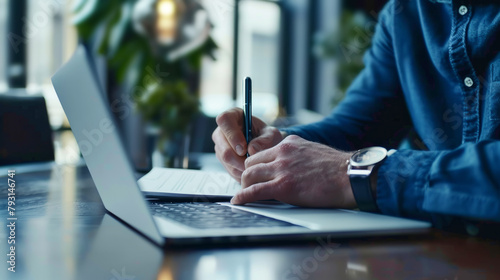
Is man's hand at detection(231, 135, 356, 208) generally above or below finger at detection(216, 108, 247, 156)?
below

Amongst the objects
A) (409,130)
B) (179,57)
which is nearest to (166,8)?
(179,57)

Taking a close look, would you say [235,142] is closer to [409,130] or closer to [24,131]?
[409,130]

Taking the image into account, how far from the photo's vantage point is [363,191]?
1.91ft

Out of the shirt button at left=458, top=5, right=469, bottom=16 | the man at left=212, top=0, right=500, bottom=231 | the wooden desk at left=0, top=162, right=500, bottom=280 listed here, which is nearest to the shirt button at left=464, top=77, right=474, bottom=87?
the man at left=212, top=0, right=500, bottom=231

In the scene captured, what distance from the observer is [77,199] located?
712 mm

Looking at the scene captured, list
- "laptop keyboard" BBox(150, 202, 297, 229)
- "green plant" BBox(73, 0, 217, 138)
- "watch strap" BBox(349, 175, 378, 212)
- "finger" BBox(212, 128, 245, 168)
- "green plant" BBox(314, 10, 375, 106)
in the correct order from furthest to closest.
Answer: "green plant" BBox(314, 10, 375, 106), "green plant" BBox(73, 0, 217, 138), "finger" BBox(212, 128, 245, 168), "watch strap" BBox(349, 175, 378, 212), "laptop keyboard" BBox(150, 202, 297, 229)

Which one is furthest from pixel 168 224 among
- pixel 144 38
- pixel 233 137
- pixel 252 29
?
pixel 252 29

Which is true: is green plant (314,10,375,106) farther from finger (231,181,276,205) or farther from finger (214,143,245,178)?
finger (231,181,276,205)

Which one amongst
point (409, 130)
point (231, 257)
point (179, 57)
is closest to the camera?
point (231, 257)

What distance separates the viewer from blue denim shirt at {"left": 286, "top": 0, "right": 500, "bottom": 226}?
1.76 ft

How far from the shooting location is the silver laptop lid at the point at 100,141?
0.41 metres

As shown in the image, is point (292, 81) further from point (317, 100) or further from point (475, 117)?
point (475, 117)

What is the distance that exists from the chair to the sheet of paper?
69 centimetres

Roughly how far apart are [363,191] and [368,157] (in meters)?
0.06
